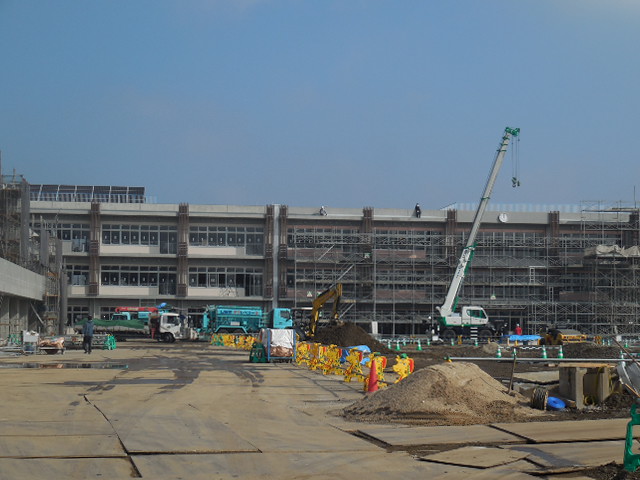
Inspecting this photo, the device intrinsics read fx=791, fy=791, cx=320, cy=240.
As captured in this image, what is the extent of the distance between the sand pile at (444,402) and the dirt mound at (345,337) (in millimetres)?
28691

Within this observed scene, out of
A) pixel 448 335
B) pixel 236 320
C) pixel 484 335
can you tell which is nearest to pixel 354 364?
pixel 448 335

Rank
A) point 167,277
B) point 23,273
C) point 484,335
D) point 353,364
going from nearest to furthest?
point 353,364 < point 23,273 < point 484,335 < point 167,277

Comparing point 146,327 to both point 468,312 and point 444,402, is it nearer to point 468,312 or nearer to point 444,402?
point 468,312

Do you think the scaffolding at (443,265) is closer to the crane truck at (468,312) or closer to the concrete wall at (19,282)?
the crane truck at (468,312)

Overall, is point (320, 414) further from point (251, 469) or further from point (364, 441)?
point (251, 469)

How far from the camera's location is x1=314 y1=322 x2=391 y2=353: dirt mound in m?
45.7

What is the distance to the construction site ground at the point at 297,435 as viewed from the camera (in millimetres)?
10078

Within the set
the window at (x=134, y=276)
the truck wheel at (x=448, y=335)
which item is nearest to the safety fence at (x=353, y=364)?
the truck wheel at (x=448, y=335)

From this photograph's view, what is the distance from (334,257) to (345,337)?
33.7 m

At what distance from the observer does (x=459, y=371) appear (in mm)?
16250

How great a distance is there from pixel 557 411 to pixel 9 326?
1889 inches

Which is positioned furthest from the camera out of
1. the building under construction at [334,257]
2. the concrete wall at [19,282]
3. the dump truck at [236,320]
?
the building under construction at [334,257]

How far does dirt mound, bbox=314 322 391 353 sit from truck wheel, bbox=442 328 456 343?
15627 millimetres

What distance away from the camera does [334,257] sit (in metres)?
79.9
